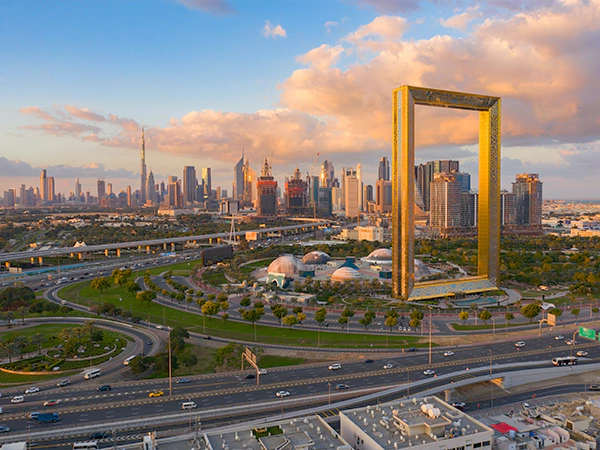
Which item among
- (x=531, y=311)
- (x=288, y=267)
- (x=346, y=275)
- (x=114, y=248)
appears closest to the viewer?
(x=531, y=311)

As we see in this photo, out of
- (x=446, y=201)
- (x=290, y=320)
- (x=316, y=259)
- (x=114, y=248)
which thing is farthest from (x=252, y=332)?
(x=446, y=201)

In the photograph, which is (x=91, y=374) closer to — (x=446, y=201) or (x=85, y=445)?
(x=85, y=445)

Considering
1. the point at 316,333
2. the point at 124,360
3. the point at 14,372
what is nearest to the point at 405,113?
the point at 316,333

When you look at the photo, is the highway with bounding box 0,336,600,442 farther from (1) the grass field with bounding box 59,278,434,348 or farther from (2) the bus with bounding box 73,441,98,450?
(1) the grass field with bounding box 59,278,434,348

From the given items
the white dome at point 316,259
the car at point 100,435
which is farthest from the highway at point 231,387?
the white dome at point 316,259

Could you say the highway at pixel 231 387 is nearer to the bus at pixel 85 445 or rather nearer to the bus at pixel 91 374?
the bus at pixel 91 374

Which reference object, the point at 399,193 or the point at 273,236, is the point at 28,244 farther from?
the point at 399,193
